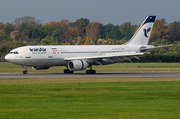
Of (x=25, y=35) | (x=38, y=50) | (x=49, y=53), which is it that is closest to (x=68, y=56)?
(x=49, y=53)

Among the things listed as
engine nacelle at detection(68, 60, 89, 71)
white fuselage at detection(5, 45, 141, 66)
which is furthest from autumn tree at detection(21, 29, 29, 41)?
engine nacelle at detection(68, 60, 89, 71)

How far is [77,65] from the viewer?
42938mm

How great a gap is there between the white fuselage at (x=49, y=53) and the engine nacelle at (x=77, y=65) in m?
1.44

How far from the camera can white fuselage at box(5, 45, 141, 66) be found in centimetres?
4269

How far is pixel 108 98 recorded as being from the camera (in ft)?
66.8

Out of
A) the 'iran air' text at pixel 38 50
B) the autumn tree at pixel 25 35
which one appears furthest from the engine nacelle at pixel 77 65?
the autumn tree at pixel 25 35

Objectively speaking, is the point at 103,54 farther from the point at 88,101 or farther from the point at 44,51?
the point at 88,101

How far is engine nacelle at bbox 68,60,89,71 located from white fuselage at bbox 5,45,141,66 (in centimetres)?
144

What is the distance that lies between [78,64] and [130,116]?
2869 cm

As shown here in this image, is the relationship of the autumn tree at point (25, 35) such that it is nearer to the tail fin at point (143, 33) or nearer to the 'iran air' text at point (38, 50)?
the tail fin at point (143, 33)

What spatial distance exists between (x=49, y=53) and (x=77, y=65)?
169 inches

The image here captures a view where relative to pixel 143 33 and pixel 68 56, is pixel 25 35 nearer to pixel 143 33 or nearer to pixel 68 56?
pixel 143 33

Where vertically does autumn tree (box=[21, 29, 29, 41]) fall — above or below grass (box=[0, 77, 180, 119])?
above

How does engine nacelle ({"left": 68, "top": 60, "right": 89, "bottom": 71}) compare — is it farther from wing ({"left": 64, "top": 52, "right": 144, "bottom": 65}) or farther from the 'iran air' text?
the 'iran air' text
